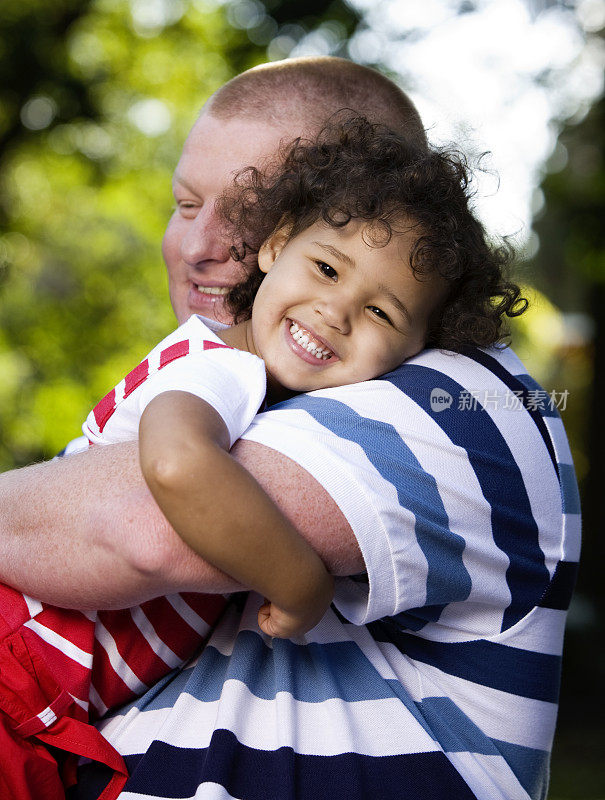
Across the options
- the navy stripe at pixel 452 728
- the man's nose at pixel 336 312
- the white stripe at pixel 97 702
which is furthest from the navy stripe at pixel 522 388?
the white stripe at pixel 97 702

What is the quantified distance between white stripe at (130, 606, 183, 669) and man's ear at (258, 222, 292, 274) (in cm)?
90

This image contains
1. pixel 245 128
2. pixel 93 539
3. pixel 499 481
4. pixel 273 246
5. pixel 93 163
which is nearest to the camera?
pixel 93 539

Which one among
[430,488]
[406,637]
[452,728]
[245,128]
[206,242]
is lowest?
[452,728]

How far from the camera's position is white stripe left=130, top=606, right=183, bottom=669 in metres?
1.57

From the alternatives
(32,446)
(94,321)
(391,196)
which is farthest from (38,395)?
(391,196)

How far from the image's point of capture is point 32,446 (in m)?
11.0

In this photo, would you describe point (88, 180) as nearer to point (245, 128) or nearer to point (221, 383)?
point (245, 128)

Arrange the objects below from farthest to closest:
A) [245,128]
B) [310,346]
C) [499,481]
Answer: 1. [245,128]
2. [310,346]
3. [499,481]

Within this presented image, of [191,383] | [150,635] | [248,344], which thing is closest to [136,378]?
[191,383]

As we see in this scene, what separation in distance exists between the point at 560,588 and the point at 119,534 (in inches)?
33.2

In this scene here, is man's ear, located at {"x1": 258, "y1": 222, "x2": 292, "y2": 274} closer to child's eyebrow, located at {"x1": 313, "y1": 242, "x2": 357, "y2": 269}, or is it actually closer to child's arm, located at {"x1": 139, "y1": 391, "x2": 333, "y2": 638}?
child's eyebrow, located at {"x1": 313, "y1": 242, "x2": 357, "y2": 269}

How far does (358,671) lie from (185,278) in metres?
1.31

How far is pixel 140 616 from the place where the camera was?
1586 millimetres

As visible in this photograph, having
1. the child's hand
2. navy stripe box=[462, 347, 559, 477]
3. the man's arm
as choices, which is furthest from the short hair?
the child's hand
